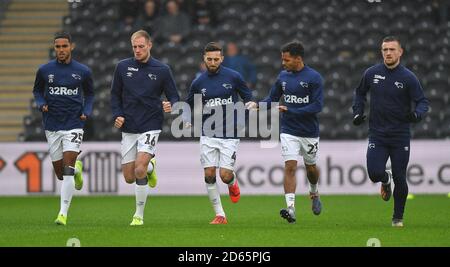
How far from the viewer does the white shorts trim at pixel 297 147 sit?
14.3 m

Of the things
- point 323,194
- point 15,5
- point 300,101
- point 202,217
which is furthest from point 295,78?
point 15,5

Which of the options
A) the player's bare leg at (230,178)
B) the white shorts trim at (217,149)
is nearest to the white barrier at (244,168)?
the player's bare leg at (230,178)

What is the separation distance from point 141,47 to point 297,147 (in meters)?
2.51

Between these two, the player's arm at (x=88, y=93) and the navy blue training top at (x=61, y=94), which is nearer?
the navy blue training top at (x=61, y=94)

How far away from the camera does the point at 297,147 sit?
14406mm

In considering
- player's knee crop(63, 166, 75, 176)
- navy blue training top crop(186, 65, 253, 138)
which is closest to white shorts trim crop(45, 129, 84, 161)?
player's knee crop(63, 166, 75, 176)

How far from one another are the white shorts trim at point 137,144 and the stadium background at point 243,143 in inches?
37.3

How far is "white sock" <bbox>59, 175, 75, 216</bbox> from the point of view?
45.4ft

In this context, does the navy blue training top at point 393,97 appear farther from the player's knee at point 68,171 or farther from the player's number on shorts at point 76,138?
the player's knee at point 68,171

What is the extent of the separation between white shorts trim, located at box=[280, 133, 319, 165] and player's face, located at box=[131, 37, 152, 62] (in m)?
2.17

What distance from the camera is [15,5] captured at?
89.2 ft

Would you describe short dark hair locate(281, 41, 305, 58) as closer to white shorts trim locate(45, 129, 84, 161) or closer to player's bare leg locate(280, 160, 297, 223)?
player's bare leg locate(280, 160, 297, 223)

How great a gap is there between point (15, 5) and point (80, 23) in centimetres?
223
